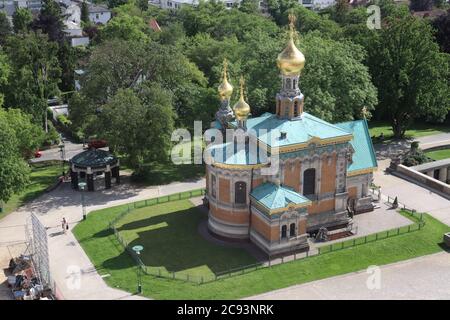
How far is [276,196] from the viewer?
44969mm

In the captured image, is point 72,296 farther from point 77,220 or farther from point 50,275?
point 77,220

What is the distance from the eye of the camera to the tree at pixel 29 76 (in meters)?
73.6

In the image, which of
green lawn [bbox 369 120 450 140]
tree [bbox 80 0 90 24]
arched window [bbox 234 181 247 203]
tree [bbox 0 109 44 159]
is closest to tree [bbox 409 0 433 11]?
green lawn [bbox 369 120 450 140]

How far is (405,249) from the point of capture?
46406mm

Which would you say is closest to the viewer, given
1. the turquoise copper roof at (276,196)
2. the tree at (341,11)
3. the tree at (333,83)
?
the turquoise copper roof at (276,196)

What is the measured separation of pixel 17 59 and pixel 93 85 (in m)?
18.4

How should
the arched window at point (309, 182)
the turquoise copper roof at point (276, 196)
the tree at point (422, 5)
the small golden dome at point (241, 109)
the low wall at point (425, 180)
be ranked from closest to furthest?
1. the turquoise copper roof at point (276, 196)
2. the small golden dome at point (241, 109)
3. the arched window at point (309, 182)
4. the low wall at point (425, 180)
5. the tree at point (422, 5)

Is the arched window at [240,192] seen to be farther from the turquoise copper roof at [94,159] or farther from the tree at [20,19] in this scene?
the tree at [20,19]

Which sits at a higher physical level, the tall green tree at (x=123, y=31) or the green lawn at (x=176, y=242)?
the tall green tree at (x=123, y=31)

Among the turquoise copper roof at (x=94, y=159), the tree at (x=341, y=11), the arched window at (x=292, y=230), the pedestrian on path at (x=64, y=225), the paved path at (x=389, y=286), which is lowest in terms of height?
the paved path at (x=389, y=286)

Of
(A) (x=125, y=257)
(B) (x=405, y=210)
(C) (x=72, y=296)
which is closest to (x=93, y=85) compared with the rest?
(A) (x=125, y=257)

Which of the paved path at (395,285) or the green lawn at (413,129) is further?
the green lawn at (413,129)

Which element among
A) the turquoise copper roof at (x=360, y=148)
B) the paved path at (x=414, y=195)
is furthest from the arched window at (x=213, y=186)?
the paved path at (x=414, y=195)

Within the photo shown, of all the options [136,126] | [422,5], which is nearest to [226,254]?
[136,126]
